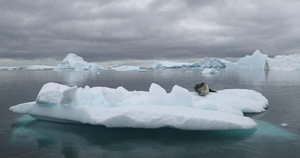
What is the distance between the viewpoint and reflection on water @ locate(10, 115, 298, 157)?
24.1 ft

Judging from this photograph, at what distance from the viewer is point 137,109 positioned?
8.96 m

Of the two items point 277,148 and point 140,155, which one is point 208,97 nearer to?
point 277,148

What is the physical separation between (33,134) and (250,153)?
24.5ft

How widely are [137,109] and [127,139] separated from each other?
3.82ft

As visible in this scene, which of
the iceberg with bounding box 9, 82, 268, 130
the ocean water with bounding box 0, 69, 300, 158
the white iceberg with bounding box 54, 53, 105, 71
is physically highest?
the white iceberg with bounding box 54, 53, 105, 71

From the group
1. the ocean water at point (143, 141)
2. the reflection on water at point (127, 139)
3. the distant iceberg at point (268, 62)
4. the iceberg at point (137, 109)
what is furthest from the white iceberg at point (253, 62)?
the reflection on water at point (127, 139)

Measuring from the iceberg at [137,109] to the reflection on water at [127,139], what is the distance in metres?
0.37

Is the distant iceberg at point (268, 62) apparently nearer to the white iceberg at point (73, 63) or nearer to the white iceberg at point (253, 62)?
the white iceberg at point (253, 62)

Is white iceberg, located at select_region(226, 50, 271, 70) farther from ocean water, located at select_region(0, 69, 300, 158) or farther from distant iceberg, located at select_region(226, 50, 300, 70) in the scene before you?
ocean water, located at select_region(0, 69, 300, 158)

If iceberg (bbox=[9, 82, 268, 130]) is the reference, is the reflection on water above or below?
below

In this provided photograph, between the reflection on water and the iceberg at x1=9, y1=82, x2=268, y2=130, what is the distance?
37 cm

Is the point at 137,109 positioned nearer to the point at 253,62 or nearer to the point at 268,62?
the point at 253,62

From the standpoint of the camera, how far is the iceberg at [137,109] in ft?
27.7

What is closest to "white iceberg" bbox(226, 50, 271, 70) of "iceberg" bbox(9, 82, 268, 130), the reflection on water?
"iceberg" bbox(9, 82, 268, 130)
